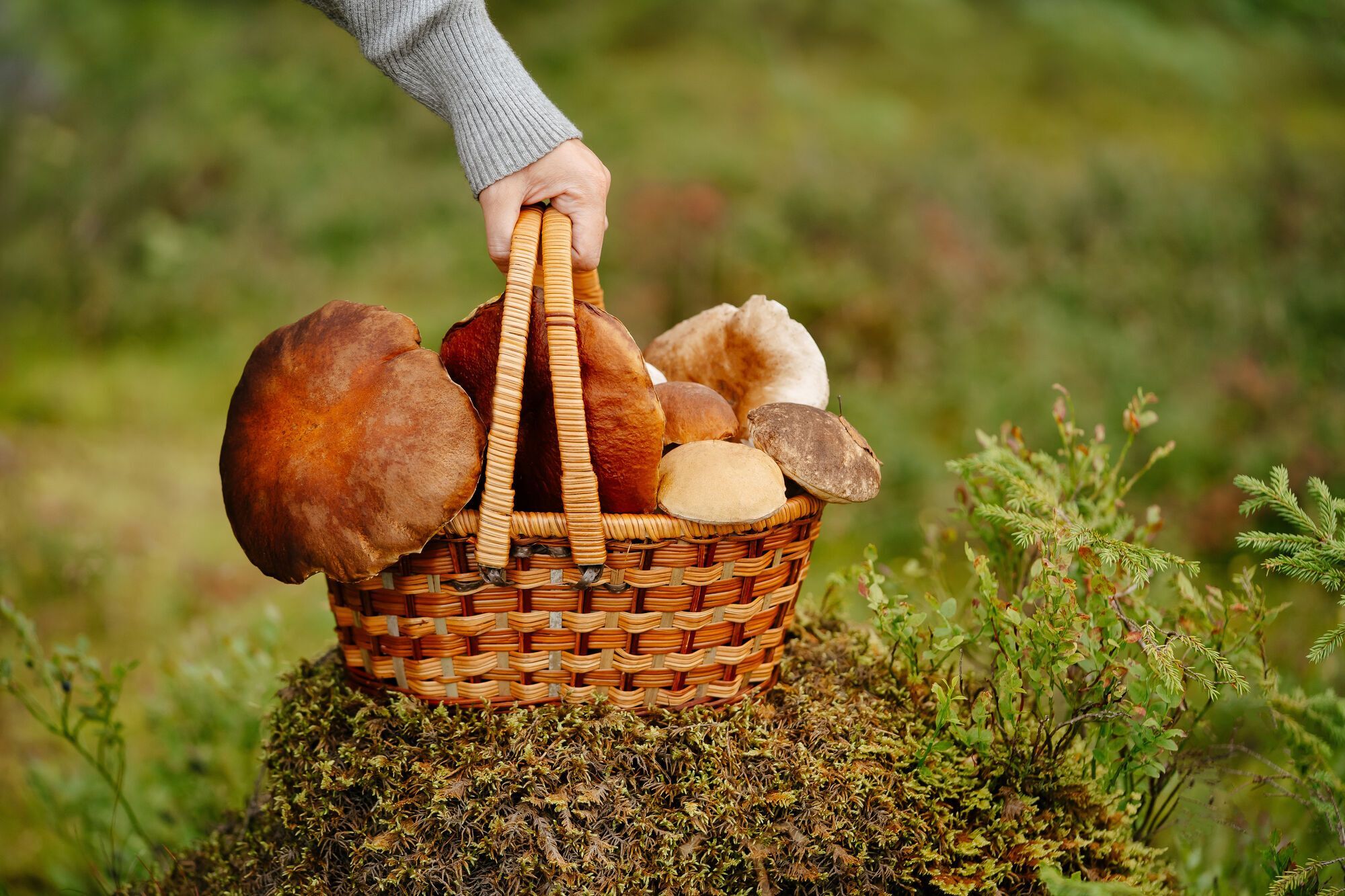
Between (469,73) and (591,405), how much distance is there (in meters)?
0.84

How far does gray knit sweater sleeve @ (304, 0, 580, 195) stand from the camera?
6.01 ft

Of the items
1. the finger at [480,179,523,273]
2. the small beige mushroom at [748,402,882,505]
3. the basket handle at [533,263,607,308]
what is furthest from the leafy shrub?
the finger at [480,179,523,273]

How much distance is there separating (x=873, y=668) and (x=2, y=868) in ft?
9.65

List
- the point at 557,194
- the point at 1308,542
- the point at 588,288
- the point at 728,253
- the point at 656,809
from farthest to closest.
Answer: the point at 728,253 < the point at 588,288 < the point at 557,194 < the point at 656,809 < the point at 1308,542

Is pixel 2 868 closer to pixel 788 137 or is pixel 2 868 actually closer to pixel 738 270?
pixel 738 270

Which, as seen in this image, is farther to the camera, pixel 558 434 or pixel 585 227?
pixel 585 227

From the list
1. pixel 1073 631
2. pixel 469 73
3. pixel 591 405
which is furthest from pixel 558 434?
pixel 1073 631

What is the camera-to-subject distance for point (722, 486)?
166cm

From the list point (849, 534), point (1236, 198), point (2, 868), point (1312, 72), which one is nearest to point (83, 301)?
point (2, 868)

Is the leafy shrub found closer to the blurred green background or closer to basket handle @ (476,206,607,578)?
basket handle @ (476,206,607,578)

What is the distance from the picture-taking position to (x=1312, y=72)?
8641 mm

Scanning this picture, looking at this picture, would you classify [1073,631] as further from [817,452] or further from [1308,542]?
[817,452]

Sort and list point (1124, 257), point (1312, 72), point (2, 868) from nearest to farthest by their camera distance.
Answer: point (2, 868) < point (1124, 257) < point (1312, 72)

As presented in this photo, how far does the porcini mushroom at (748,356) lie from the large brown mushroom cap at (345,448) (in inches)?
30.2
